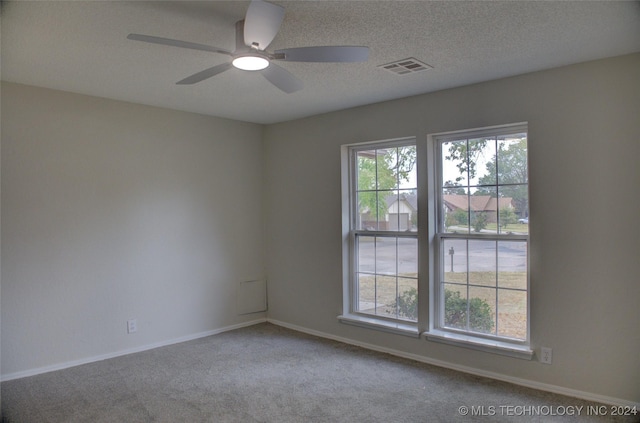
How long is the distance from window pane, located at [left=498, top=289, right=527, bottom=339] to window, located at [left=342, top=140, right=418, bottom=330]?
0.78 metres

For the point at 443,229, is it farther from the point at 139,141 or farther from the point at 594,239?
the point at 139,141

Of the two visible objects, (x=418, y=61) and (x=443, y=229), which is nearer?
(x=418, y=61)

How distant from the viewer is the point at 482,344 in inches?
135

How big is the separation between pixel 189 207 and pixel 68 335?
163cm

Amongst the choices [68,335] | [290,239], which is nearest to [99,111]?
[68,335]

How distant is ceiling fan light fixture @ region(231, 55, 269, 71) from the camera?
2.30 metres

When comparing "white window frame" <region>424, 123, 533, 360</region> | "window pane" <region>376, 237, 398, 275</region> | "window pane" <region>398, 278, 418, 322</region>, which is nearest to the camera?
"white window frame" <region>424, 123, 533, 360</region>

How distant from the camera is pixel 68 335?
12.2 feet

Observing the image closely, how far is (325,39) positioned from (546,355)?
2.76 m

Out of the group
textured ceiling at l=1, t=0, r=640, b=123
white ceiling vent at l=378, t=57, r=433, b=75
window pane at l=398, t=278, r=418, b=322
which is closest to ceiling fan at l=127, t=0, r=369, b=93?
textured ceiling at l=1, t=0, r=640, b=123

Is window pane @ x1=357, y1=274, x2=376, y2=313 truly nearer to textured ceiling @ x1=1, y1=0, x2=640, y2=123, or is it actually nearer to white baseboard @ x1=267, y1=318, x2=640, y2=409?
white baseboard @ x1=267, y1=318, x2=640, y2=409

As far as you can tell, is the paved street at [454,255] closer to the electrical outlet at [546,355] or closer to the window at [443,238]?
the window at [443,238]

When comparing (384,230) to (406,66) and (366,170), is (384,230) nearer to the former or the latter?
(366,170)

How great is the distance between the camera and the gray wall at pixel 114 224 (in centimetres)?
351
